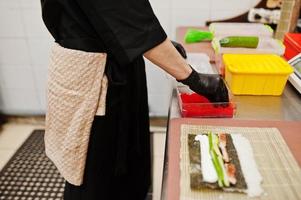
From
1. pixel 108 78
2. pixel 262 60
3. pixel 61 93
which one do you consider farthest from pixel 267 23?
pixel 61 93

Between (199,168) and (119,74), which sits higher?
(119,74)

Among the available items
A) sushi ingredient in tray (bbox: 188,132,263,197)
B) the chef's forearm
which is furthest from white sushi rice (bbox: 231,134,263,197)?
the chef's forearm

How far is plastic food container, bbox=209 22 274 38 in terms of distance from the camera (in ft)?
4.47

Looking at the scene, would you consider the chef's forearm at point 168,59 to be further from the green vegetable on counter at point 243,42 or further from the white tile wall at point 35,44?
the white tile wall at point 35,44

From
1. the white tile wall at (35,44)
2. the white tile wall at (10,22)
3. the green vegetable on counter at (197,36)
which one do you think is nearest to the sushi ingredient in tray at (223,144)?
the green vegetable on counter at (197,36)

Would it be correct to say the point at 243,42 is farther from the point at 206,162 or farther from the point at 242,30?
the point at 206,162

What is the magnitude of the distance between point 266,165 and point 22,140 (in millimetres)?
1711

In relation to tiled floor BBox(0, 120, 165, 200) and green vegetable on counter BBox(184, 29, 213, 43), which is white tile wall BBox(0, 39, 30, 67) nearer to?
tiled floor BBox(0, 120, 165, 200)

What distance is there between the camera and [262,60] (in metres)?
1.04

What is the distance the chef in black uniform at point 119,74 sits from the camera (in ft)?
2.36

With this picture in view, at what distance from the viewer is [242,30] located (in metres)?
1.42

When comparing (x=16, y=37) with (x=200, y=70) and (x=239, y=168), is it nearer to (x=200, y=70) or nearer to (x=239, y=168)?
(x=200, y=70)

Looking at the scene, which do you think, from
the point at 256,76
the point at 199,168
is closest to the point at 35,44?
the point at 256,76

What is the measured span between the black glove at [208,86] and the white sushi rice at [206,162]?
185mm
